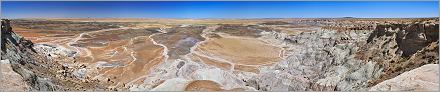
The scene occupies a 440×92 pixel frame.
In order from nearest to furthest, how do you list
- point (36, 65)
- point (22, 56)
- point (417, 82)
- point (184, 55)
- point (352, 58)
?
point (417, 82) < point (22, 56) < point (36, 65) < point (184, 55) < point (352, 58)

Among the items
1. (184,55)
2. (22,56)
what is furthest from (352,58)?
(22,56)

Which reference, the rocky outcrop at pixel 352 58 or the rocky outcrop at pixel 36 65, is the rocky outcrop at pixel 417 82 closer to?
the rocky outcrop at pixel 352 58

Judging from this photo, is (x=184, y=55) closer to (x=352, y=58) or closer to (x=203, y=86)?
(x=203, y=86)

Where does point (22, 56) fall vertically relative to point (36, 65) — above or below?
above

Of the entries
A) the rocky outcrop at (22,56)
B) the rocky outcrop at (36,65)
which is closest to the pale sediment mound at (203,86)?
the rocky outcrop at (36,65)

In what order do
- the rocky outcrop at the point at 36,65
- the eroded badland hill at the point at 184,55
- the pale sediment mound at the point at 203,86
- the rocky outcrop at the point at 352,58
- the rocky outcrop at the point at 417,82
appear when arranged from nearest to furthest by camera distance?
the rocky outcrop at the point at 417,82 < the rocky outcrop at the point at 36,65 < the pale sediment mound at the point at 203,86 < the eroded badland hill at the point at 184,55 < the rocky outcrop at the point at 352,58

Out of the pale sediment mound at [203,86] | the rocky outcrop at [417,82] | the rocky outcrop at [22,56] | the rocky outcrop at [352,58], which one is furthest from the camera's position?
the rocky outcrop at [352,58]

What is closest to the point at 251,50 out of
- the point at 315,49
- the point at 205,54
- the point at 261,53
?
the point at 261,53

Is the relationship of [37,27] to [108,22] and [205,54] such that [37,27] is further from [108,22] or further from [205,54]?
[205,54]

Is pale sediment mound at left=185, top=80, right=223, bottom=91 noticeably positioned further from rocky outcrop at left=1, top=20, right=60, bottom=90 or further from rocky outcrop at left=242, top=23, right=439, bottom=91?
rocky outcrop at left=1, top=20, right=60, bottom=90
